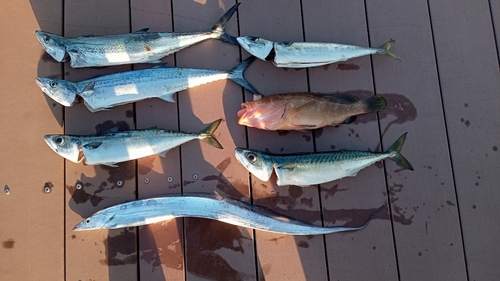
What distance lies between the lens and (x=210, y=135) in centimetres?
314

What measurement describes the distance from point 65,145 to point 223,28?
1.61m

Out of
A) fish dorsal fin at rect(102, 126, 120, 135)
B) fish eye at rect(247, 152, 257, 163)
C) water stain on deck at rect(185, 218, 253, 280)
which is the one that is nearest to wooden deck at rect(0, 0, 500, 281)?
water stain on deck at rect(185, 218, 253, 280)

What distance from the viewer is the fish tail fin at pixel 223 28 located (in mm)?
3326

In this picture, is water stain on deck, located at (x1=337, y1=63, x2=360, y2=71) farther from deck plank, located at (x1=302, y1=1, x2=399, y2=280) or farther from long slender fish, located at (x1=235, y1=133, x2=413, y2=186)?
long slender fish, located at (x1=235, y1=133, x2=413, y2=186)

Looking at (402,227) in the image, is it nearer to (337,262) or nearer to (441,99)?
(337,262)

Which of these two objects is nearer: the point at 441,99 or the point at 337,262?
the point at 337,262

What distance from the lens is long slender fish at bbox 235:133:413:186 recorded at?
3.03m

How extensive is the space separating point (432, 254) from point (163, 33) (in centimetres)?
292

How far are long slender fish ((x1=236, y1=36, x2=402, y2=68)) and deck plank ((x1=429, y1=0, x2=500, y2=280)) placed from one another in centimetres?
103

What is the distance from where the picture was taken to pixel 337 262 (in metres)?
3.16

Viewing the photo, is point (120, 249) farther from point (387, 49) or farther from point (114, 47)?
point (387, 49)

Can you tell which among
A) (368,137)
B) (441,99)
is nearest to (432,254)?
(368,137)

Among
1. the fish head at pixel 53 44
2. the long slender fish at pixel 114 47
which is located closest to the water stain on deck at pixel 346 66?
the long slender fish at pixel 114 47

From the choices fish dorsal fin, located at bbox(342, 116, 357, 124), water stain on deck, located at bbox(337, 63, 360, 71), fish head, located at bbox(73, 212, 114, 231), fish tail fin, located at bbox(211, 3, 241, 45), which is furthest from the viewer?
water stain on deck, located at bbox(337, 63, 360, 71)
